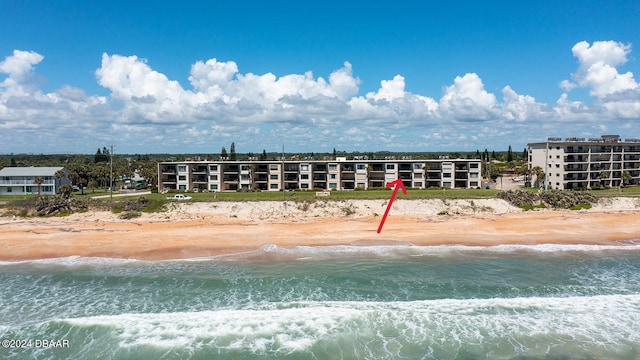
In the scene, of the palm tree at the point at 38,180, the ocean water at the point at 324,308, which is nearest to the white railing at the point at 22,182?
the palm tree at the point at 38,180

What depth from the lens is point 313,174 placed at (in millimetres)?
80562

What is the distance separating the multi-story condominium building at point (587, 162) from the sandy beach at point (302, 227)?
20.1 m

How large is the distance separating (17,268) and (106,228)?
13.3 meters

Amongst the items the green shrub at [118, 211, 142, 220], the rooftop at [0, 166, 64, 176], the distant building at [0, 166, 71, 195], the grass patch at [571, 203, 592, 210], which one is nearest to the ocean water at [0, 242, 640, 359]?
the green shrub at [118, 211, 142, 220]

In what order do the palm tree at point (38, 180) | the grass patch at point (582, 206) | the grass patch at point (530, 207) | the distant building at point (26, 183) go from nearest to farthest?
the grass patch at point (530, 207), the grass patch at point (582, 206), the palm tree at point (38, 180), the distant building at point (26, 183)

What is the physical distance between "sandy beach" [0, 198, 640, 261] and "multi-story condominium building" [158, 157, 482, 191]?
22975 mm

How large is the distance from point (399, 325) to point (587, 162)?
7790 cm

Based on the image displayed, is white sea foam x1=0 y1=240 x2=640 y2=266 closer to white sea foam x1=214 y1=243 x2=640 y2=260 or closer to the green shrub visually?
white sea foam x1=214 y1=243 x2=640 y2=260

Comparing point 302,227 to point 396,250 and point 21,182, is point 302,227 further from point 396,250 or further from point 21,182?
point 21,182

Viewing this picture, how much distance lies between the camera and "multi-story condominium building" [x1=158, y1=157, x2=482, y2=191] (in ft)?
261

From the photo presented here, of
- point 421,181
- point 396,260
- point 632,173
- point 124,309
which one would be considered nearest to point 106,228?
point 124,309

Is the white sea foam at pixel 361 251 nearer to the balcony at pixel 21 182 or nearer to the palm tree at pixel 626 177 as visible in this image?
the balcony at pixel 21 182

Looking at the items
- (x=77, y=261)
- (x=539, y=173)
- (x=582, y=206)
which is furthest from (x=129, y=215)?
(x=539, y=173)

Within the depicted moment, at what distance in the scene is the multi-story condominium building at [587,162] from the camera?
3162 inches
